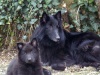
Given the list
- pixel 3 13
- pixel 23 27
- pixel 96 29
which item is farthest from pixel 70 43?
pixel 3 13

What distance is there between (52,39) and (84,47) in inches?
36.3

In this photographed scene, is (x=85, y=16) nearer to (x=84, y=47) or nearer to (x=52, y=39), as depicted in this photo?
(x=84, y=47)

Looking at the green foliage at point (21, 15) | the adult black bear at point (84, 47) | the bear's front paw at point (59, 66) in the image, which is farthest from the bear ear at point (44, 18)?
the green foliage at point (21, 15)

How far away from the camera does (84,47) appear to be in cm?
911

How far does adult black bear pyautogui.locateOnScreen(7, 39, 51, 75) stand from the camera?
6.86m

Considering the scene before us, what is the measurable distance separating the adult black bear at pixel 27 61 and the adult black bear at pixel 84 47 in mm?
2292

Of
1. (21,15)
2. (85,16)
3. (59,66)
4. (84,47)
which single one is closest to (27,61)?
(59,66)

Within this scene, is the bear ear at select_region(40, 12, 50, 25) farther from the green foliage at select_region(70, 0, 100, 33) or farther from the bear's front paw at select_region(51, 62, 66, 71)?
the green foliage at select_region(70, 0, 100, 33)

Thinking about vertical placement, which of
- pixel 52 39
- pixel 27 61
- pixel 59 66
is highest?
pixel 52 39

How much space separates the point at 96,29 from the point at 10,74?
375 centimetres

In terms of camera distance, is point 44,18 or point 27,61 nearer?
point 27,61

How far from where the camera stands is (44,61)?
9148mm

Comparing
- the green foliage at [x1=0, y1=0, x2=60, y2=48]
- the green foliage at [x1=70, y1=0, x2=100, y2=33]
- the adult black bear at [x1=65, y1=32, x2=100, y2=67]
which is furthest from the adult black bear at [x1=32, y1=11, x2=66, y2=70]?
the green foliage at [x1=0, y1=0, x2=60, y2=48]

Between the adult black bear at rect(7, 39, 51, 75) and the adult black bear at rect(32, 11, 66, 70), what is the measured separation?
1.78m
